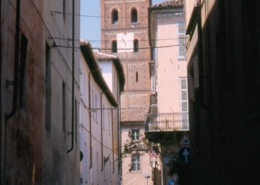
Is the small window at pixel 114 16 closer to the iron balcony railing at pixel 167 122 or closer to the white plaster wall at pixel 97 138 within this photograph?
the white plaster wall at pixel 97 138

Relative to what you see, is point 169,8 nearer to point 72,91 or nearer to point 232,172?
point 72,91

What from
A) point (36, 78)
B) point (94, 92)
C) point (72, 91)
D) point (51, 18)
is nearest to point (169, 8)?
point (94, 92)

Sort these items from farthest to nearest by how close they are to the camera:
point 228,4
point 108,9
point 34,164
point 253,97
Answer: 1. point 108,9
2. point 34,164
3. point 228,4
4. point 253,97

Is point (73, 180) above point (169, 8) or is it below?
below

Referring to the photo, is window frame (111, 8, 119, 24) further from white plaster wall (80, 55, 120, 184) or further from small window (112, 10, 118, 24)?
white plaster wall (80, 55, 120, 184)

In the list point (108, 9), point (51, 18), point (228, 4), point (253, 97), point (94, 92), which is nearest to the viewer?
point (253, 97)

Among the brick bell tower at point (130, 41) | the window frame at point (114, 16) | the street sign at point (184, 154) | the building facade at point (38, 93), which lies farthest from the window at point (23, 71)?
the window frame at point (114, 16)

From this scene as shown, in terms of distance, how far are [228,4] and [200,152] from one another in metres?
6.02

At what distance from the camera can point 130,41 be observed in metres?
90.8

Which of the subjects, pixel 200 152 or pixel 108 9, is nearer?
pixel 200 152

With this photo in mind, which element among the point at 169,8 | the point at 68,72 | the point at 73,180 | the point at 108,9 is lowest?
the point at 73,180

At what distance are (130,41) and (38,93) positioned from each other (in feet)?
253

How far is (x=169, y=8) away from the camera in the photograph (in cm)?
3331

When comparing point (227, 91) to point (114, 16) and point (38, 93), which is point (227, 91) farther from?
point (114, 16)
